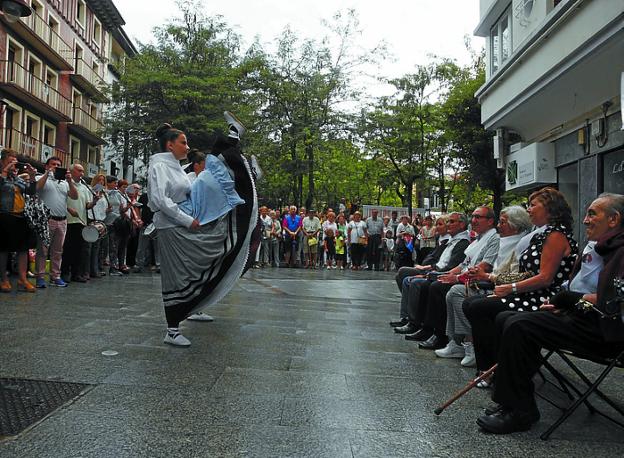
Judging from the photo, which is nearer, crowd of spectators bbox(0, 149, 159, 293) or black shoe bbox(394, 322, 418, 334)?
black shoe bbox(394, 322, 418, 334)

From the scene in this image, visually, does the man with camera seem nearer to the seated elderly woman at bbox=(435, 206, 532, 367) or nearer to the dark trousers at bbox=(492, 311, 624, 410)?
the seated elderly woman at bbox=(435, 206, 532, 367)

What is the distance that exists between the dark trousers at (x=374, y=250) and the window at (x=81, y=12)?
28.3m

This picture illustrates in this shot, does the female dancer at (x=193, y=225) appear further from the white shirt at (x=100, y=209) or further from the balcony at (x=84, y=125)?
the balcony at (x=84, y=125)

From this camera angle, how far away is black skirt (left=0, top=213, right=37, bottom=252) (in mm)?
8602

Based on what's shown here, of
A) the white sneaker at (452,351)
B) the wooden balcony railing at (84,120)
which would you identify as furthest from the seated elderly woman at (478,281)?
the wooden balcony railing at (84,120)

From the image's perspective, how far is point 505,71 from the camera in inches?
557

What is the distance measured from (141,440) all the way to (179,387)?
1045 millimetres

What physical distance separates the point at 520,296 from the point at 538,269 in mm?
249

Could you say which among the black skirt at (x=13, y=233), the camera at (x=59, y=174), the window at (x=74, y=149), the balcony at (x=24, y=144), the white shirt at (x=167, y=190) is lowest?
the black skirt at (x=13, y=233)

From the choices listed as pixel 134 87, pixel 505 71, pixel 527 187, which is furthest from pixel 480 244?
pixel 134 87

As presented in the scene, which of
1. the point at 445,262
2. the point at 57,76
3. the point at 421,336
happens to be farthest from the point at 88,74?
the point at 421,336

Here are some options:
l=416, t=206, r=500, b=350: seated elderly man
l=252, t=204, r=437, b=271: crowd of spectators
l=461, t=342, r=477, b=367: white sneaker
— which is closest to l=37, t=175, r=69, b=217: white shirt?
l=416, t=206, r=500, b=350: seated elderly man

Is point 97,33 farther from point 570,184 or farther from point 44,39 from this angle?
point 570,184

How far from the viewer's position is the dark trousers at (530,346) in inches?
141
